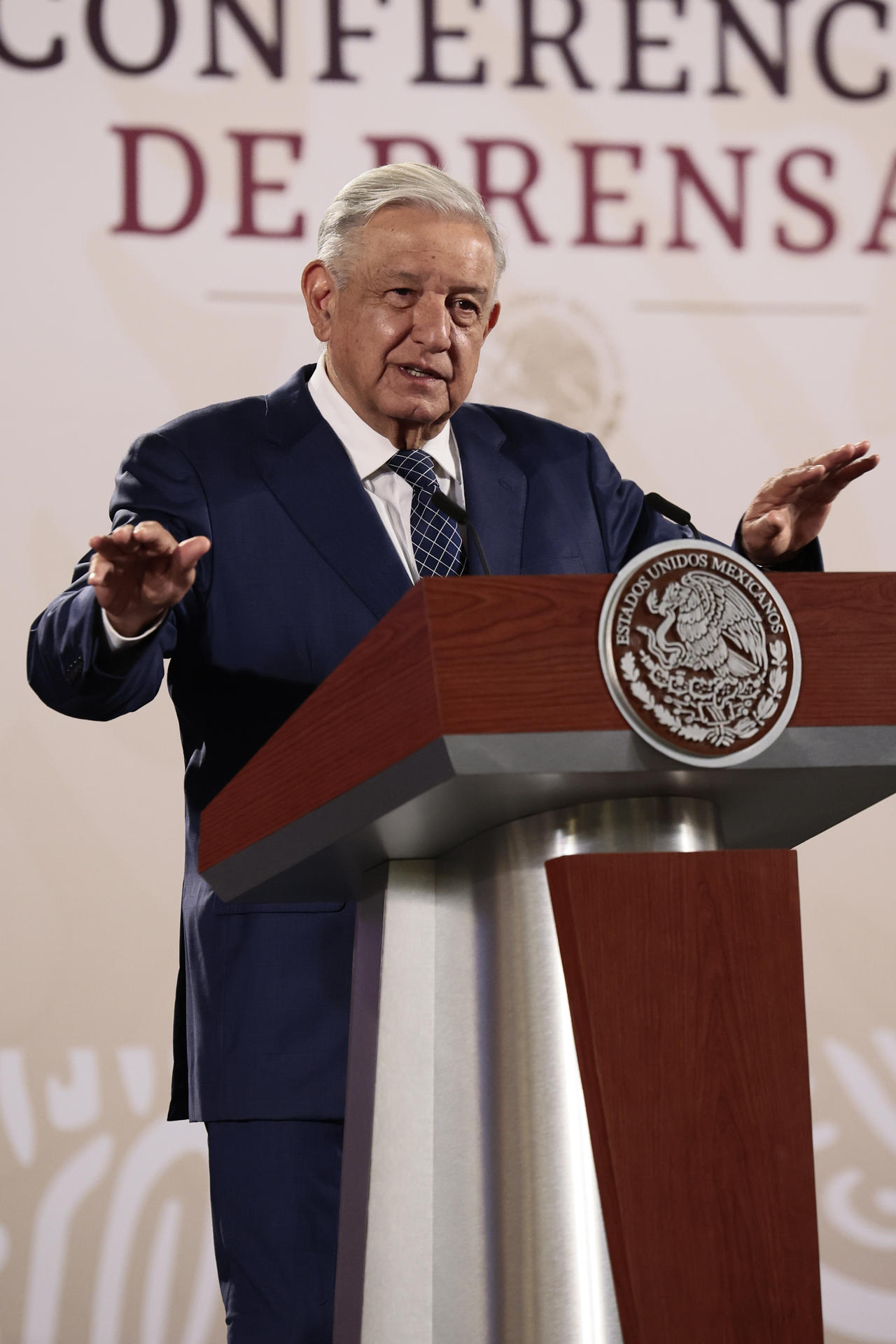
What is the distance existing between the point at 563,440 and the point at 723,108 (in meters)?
1.52

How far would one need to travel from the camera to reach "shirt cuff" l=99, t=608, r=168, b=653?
1.31 metres

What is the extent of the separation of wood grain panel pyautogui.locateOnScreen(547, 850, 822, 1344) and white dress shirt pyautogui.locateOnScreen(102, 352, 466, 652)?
2.29ft

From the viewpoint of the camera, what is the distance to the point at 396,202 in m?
1.66

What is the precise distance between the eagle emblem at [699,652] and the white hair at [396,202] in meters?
0.86

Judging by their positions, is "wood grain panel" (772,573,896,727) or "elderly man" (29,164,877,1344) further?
"elderly man" (29,164,877,1344)

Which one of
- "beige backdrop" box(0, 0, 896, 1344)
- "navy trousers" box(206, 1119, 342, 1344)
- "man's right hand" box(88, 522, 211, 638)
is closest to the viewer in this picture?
"man's right hand" box(88, 522, 211, 638)

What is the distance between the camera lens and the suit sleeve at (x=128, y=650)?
1.33m

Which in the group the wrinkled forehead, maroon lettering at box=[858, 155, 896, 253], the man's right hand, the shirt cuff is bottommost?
the shirt cuff

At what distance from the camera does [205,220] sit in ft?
9.39

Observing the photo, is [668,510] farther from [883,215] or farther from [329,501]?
[883,215]

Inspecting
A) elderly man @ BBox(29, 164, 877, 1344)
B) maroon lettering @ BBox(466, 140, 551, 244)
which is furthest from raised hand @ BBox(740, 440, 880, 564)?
maroon lettering @ BBox(466, 140, 551, 244)

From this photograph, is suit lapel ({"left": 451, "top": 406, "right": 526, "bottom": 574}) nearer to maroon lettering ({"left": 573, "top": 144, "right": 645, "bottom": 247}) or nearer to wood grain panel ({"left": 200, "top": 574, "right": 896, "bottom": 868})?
wood grain panel ({"left": 200, "top": 574, "right": 896, "bottom": 868})

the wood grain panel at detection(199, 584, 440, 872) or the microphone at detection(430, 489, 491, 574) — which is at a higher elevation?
the microphone at detection(430, 489, 491, 574)

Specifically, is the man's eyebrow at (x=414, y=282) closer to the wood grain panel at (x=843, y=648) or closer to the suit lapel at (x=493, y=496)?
the suit lapel at (x=493, y=496)
